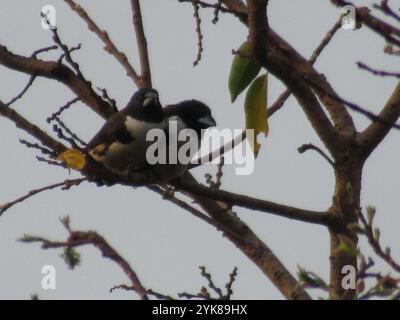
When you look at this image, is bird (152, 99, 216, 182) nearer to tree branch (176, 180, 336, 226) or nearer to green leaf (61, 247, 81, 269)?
tree branch (176, 180, 336, 226)

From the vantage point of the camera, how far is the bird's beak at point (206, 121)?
486 cm

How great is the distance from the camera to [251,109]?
11.1 ft

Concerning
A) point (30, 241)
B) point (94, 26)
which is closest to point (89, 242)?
point (30, 241)

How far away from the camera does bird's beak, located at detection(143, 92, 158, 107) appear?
4.20 metres

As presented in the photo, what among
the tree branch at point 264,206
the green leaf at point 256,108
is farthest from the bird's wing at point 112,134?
the tree branch at point 264,206

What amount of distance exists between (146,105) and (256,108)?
1.05m

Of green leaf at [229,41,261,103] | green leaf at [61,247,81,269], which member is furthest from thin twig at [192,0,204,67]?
green leaf at [61,247,81,269]

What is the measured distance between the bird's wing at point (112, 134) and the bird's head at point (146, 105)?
10cm

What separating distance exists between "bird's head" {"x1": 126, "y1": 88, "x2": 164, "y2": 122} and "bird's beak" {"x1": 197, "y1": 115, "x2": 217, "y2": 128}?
0.35 m

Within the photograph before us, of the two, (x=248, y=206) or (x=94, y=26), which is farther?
(x=94, y=26)

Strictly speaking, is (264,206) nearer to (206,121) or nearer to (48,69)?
(48,69)

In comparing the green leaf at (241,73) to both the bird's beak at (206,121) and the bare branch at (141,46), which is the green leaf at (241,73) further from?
the bird's beak at (206,121)
